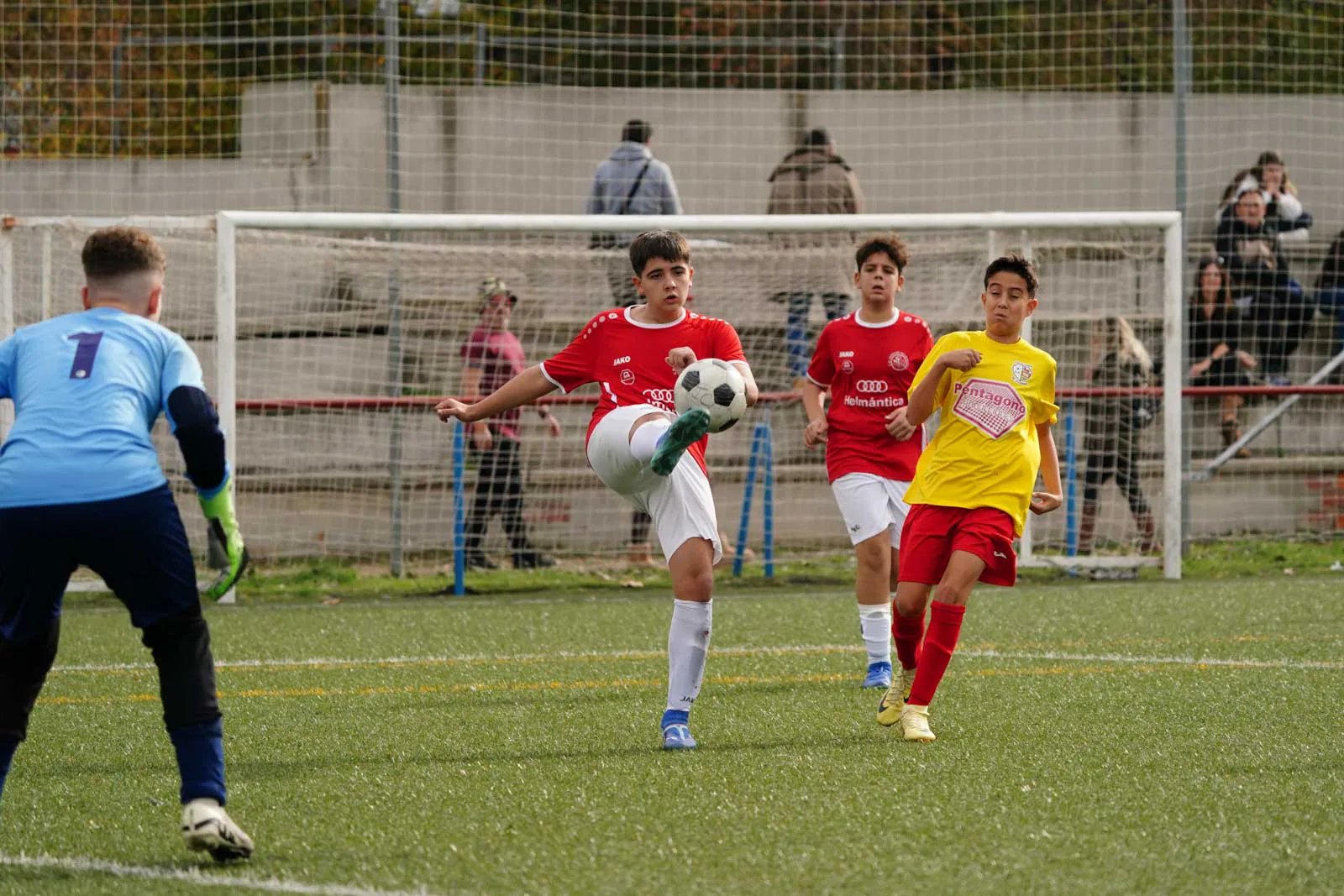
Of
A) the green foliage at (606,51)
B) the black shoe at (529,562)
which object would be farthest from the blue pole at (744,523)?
the green foliage at (606,51)

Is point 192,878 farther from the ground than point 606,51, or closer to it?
closer to it

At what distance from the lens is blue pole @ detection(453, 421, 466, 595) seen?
1077 centimetres

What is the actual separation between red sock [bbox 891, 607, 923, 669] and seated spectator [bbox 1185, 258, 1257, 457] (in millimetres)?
7366

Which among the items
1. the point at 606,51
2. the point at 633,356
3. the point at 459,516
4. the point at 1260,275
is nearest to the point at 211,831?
the point at 633,356

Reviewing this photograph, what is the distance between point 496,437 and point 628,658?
4035 millimetres

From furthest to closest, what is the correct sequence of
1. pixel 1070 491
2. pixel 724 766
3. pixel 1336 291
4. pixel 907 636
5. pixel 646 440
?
pixel 1336 291 < pixel 1070 491 < pixel 907 636 < pixel 646 440 < pixel 724 766

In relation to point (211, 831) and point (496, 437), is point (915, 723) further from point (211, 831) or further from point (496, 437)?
point (496, 437)

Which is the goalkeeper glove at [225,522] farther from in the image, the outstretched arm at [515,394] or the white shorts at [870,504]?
the white shorts at [870,504]

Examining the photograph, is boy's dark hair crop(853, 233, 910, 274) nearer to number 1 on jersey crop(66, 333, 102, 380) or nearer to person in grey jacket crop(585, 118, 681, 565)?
number 1 on jersey crop(66, 333, 102, 380)

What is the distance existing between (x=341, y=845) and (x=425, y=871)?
385 millimetres

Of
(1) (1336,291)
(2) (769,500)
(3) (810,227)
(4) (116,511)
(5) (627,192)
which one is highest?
(5) (627,192)

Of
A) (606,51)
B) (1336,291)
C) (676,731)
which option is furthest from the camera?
(606,51)

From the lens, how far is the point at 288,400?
1101 cm

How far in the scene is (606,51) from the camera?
14.7 meters
